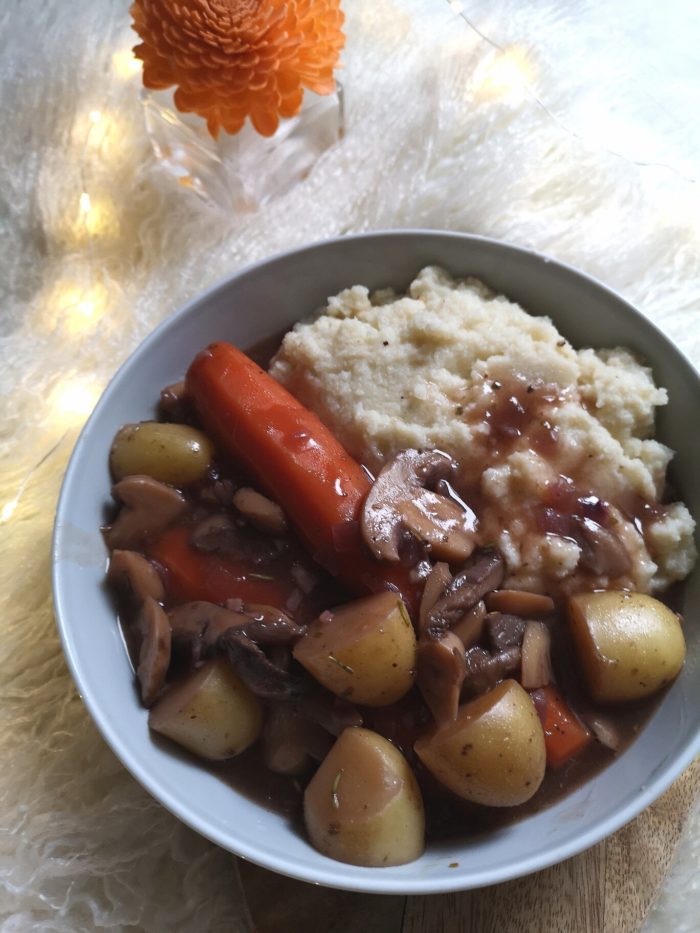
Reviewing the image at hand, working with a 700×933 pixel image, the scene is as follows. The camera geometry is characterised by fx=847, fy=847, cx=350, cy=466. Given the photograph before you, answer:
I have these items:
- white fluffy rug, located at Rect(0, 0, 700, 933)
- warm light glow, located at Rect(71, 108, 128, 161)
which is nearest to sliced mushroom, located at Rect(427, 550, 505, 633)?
white fluffy rug, located at Rect(0, 0, 700, 933)

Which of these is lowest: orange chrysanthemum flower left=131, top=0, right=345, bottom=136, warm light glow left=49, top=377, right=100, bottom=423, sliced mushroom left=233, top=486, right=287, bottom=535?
warm light glow left=49, top=377, right=100, bottom=423

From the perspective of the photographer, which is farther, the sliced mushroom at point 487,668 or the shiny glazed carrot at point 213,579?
the shiny glazed carrot at point 213,579

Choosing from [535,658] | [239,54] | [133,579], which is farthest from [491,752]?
[239,54]

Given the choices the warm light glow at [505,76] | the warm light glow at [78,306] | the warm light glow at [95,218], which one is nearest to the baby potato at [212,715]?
the warm light glow at [78,306]

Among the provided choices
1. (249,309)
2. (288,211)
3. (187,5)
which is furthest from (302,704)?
(187,5)

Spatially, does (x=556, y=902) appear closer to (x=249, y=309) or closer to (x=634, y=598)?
(x=634, y=598)

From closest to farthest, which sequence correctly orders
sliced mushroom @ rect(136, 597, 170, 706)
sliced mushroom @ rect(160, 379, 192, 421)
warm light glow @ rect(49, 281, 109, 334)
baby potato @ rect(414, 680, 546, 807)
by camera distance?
baby potato @ rect(414, 680, 546, 807) → sliced mushroom @ rect(136, 597, 170, 706) → sliced mushroom @ rect(160, 379, 192, 421) → warm light glow @ rect(49, 281, 109, 334)

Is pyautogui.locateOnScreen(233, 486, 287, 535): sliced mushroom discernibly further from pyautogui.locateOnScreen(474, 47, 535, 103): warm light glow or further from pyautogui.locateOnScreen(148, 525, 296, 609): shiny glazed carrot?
pyautogui.locateOnScreen(474, 47, 535, 103): warm light glow

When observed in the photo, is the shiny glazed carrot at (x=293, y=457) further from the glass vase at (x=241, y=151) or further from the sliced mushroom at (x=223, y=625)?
the glass vase at (x=241, y=151)
